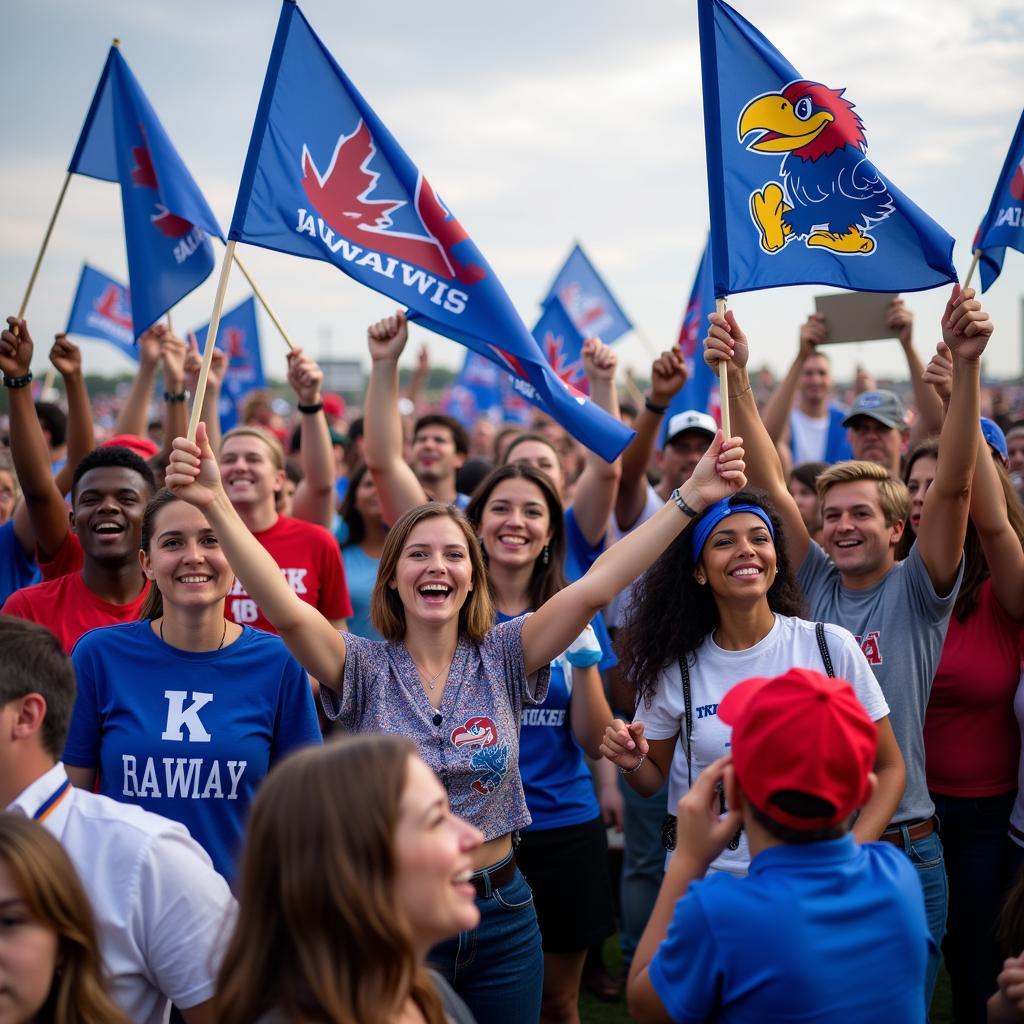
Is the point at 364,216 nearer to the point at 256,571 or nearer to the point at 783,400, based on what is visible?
the point at 256,571

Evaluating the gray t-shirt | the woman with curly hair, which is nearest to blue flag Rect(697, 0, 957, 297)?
the woman with curly hair

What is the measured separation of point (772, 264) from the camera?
4.09 meters

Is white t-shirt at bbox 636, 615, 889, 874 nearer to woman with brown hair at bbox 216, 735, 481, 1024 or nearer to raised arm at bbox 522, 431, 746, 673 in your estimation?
raised arm at bbox 522, 431, 746, 673

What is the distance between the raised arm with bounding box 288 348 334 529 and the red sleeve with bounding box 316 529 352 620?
0.77m

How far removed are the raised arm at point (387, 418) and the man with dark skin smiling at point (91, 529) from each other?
97 cm

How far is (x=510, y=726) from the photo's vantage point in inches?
131

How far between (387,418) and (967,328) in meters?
2.28

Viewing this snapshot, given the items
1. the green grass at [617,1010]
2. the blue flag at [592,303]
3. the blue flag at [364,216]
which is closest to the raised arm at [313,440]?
the blue flag at [364,216]

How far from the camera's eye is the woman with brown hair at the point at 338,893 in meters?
1.83

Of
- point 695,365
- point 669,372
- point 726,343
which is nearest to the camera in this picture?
point 726,343

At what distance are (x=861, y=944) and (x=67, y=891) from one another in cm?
153

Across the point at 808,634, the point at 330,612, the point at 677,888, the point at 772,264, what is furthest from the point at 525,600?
the point at 677,888

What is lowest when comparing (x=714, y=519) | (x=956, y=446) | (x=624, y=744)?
(x=624, y=744)

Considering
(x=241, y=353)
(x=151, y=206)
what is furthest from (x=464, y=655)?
(x=241, y=353)
